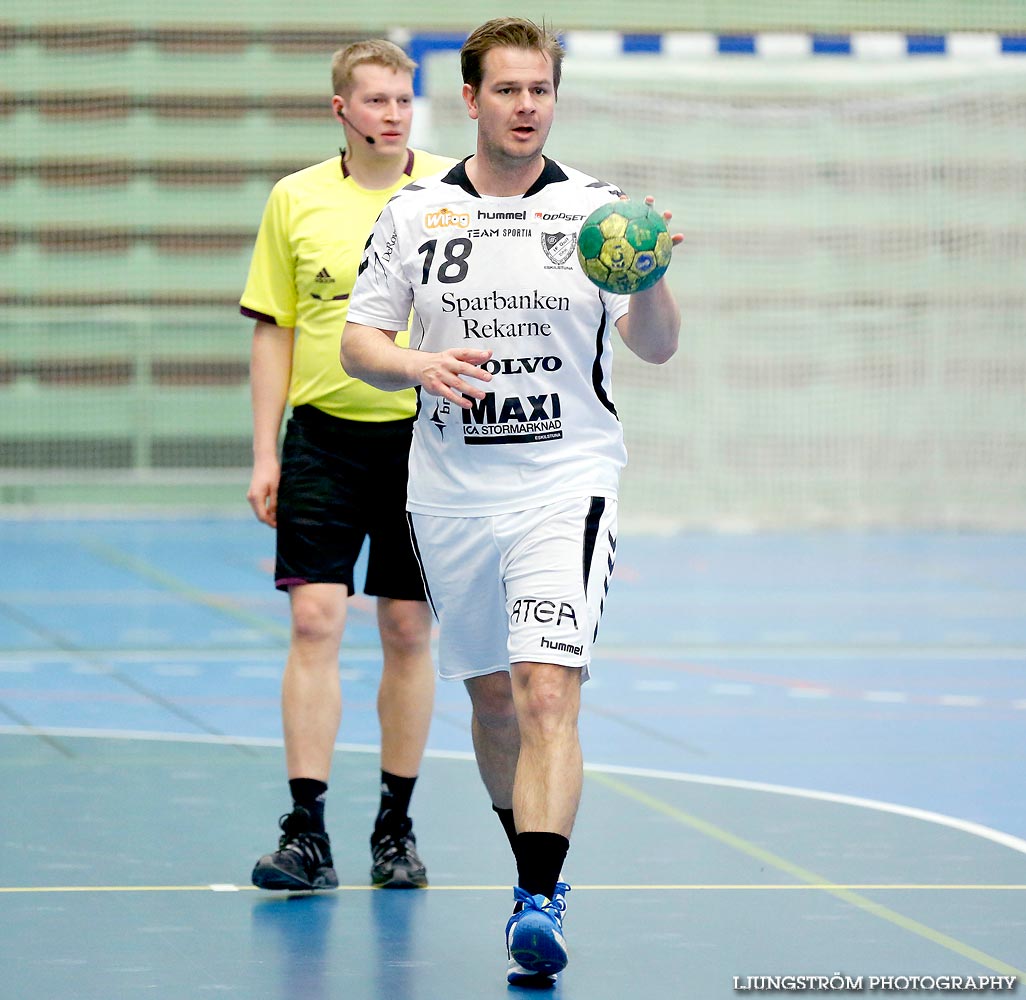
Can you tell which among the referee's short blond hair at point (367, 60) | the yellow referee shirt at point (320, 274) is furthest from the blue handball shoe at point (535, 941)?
the referee's short blond hair at point (367, 60)

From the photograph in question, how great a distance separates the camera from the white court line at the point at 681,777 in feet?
18.5

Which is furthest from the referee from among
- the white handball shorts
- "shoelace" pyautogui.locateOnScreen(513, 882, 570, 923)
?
"shoelace" pyautogui.locateOnScreen(513, 882, 570, 923)

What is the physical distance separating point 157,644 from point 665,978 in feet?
20.1

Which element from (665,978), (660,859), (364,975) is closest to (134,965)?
(364,975)

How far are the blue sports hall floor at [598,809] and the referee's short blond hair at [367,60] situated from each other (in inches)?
82.9

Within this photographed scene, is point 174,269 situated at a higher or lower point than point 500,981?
higher

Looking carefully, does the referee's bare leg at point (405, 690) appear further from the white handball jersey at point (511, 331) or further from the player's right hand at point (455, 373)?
the player's right hand at point (455, 373)

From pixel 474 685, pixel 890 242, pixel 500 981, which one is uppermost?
pixel 890 242

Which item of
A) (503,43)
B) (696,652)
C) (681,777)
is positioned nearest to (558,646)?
(503,43)

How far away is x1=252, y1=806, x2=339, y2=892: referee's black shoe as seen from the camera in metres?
4.73

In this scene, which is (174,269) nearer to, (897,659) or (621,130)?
(621,130)

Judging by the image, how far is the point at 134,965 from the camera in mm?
4047

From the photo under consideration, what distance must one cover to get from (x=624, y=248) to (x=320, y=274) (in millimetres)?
1387

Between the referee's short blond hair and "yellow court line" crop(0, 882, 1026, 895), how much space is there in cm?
211
